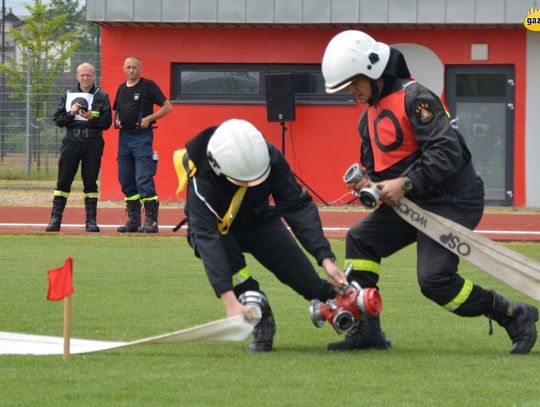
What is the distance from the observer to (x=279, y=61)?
23.8 m

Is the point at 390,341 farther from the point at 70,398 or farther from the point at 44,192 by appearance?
the point at 44,192

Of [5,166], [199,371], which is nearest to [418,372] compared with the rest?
[199,371]

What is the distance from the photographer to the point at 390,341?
7941 millimetres

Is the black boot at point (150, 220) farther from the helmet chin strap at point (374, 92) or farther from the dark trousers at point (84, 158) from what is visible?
the helmet chin strap at point (374, 92)

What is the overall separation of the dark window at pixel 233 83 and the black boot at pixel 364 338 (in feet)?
53.3

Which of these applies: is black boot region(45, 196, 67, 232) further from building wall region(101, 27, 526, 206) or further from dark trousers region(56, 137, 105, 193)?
building wall region(101, 27, 526, 206)

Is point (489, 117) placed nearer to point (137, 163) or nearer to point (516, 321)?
point (137, 163)

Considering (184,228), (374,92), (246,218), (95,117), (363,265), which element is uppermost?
(95,117)

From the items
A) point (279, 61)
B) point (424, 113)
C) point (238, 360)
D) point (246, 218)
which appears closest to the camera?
point (238, 360)

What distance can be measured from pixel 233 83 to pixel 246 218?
54.4 feet

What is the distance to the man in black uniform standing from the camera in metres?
16.1

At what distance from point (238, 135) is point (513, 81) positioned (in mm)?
17034

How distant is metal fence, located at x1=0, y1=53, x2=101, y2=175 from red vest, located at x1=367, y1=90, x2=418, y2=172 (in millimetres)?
19757

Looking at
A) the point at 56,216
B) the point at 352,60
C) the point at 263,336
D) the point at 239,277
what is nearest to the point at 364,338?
the point at 263,336
